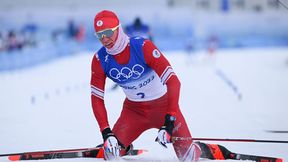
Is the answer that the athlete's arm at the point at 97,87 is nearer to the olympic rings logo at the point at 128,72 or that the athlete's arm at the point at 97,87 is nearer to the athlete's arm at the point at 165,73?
the olympic rings logo at the point at 128,72

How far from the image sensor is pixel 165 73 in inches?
215

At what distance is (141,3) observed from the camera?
3344 cm

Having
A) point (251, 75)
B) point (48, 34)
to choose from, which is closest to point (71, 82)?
point (251, 75)

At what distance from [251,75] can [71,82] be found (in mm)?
6032

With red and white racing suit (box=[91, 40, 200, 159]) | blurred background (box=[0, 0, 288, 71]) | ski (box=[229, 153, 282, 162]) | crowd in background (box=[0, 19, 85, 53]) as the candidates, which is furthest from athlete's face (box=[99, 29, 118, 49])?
blurred background (box=[0, 0, 288, 71])

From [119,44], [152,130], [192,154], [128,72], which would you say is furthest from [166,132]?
[152,130]

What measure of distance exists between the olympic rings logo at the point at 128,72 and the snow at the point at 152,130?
1079mm

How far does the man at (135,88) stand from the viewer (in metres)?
5.42

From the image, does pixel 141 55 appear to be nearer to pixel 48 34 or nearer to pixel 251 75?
pixel 251 75

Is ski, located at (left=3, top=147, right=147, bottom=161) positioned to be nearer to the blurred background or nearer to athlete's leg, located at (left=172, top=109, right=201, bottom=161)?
athlete's leg, located at (left=172, top=109, right=201, bottom=161)

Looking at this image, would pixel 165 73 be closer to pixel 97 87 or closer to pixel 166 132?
pixel 166 132

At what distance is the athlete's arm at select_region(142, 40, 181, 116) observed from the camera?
5398 millimetres

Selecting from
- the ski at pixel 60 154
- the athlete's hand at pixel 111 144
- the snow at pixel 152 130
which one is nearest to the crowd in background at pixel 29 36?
the snow at pixel 152 130

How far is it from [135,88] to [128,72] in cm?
23
